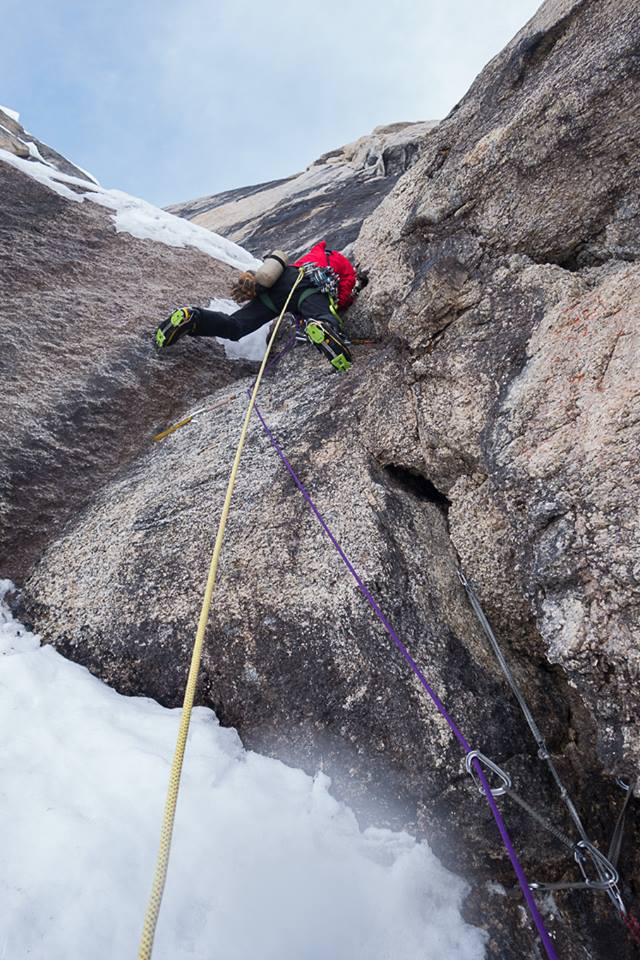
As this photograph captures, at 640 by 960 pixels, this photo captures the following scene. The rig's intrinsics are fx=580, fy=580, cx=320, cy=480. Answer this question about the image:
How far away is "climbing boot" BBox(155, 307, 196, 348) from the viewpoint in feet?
17.8

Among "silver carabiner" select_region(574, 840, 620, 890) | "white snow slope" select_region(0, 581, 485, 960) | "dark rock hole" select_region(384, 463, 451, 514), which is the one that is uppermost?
"dark rock hole" select_region(384, 463, 451, 514)

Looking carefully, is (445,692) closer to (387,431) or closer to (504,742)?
(504,742)

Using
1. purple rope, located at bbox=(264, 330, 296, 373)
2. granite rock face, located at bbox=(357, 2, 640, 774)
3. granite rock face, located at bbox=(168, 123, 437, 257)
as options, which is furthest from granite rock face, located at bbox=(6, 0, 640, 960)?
granite rock face, located at bbox=(168, 123, 437, 257)

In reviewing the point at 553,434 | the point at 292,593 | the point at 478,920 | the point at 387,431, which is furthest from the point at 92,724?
the point at 553,434

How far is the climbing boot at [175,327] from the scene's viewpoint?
5438mm

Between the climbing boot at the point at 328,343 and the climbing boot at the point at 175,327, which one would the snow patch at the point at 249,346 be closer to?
the climbing boot at the point at 175,327

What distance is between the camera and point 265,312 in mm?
6195

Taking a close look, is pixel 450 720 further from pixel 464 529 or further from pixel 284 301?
pixel 284 301

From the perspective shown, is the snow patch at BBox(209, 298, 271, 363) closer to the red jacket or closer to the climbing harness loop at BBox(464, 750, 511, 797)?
the red jacket

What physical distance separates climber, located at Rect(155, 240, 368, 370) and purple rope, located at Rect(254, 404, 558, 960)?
2068 mm

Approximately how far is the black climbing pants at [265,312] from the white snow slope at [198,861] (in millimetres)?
3918

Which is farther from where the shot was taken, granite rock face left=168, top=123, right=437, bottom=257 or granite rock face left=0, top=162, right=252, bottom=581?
granite rock face left=168, top=123, right=437, bottom=257

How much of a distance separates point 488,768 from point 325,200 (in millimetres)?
13527

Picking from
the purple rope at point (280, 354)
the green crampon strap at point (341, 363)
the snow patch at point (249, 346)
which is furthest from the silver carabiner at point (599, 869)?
the snow patch at point (249, 346)
